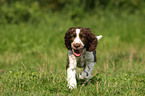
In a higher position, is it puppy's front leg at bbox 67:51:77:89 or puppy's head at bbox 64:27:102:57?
puppy's head at bbox 64:27:102:57

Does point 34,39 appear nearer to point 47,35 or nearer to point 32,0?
point 47,35

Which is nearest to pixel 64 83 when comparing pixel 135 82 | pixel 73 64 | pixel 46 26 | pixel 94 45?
pixel 73 64

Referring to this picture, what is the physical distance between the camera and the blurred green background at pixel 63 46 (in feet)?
14.9

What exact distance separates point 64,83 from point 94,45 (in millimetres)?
846

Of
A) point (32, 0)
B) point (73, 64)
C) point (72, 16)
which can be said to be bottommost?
point (73, 64)

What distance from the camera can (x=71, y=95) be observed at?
4.07 metres

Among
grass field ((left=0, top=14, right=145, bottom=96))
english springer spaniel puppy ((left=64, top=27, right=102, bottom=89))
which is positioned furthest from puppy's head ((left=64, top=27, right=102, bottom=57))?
grass field ((left=0, top=14, right=145, bottom=96))

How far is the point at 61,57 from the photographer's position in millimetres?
7777

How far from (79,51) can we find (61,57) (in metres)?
3.43

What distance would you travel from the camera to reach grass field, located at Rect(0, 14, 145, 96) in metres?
4.42

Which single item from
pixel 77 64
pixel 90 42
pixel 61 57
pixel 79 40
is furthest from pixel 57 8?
pixel 79 40

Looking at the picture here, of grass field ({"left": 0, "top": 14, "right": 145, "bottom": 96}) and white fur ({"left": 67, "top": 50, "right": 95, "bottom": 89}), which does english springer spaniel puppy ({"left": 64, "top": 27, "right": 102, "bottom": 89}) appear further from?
grass field ({"left": 0, "top": 14, "right": 145, "bottom": 96})

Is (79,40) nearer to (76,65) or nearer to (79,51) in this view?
(79,51)

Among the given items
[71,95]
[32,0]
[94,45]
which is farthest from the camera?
[32,0]
